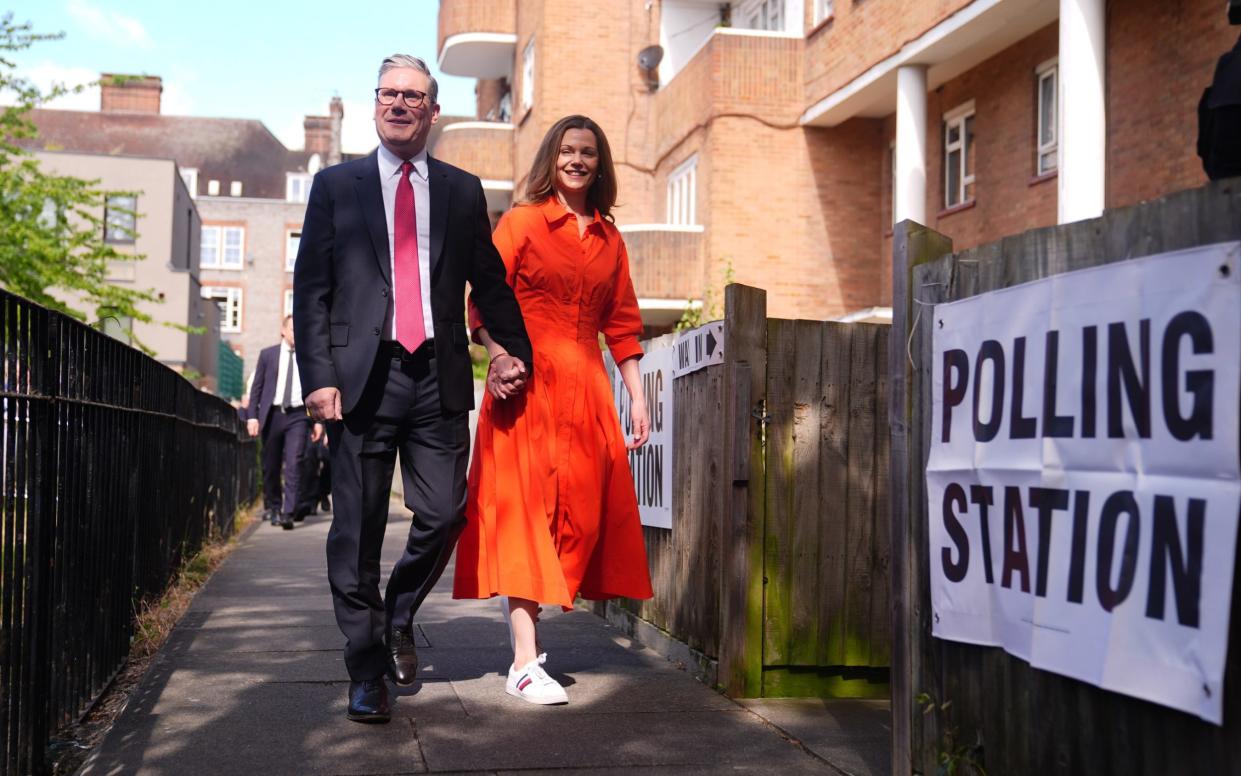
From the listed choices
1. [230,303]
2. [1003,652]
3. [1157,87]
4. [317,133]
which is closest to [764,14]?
[1157,87]

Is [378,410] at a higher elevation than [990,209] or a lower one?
lower

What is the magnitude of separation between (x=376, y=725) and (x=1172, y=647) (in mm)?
3101

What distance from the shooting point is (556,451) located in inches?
239

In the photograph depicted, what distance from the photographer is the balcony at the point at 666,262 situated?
981 inches

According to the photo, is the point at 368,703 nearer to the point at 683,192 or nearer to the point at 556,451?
the point at 556,451

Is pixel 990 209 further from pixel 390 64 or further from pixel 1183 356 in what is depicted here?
pixel 1183 356

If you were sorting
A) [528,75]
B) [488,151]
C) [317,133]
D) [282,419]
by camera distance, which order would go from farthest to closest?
1. [317,133]
2. [488,151]
3. [528,75]
4. [282,419]

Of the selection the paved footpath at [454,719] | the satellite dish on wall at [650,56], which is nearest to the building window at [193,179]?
the satellite dish on wall at [650,56]

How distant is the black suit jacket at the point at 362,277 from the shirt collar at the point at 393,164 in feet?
0.10

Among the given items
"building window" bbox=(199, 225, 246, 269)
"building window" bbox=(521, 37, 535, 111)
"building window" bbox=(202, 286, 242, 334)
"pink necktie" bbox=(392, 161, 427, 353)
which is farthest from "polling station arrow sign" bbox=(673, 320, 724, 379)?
"building window" bbox=(199, 225, 246, 269)

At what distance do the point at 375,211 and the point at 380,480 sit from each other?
0.99 meters

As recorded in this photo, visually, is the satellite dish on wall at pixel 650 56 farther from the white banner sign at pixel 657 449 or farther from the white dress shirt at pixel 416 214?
the white dress shirt at pixel 416 214

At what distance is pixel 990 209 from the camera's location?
20.4 m

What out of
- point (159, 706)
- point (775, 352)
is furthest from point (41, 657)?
point (775, 352)
